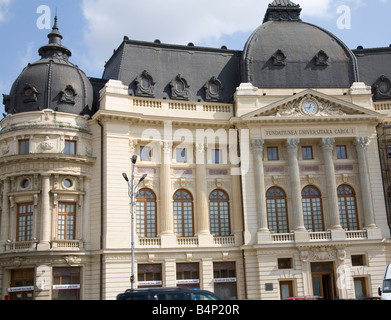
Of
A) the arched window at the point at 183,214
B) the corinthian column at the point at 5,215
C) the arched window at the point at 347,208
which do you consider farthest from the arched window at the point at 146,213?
the arched window at the point at 347,208

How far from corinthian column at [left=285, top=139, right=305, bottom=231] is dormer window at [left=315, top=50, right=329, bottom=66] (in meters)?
8.52

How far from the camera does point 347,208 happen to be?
1695 inches

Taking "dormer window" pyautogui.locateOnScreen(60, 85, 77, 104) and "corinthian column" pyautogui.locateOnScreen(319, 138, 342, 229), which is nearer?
"dormer window" pyautogui.locateOnScreen(60, 85, 77, 104)

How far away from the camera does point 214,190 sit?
141 feet

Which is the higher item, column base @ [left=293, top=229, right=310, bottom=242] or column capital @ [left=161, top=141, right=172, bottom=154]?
column capital @ [left=161, top=141, right=172, bottom=154]

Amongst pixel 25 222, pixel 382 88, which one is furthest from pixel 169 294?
pixel 382 88

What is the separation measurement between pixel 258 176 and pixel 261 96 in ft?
23.7

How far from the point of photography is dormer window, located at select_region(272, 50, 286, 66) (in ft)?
150

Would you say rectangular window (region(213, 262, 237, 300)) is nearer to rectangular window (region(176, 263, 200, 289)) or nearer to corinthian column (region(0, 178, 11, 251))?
rectangular window (region(176, 263, 200, 289))

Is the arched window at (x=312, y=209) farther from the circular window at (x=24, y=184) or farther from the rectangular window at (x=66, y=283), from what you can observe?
the circular window at (x=24, y=184)

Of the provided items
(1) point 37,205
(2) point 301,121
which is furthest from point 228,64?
(1) point 37,205

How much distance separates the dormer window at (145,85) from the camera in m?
42.6

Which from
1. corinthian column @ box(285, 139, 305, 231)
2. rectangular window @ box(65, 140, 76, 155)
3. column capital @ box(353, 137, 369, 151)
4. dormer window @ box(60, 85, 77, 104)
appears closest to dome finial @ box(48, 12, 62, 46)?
dormer window @ box(60, 85, 77, 104)

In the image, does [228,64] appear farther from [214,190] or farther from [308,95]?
[214,190]
